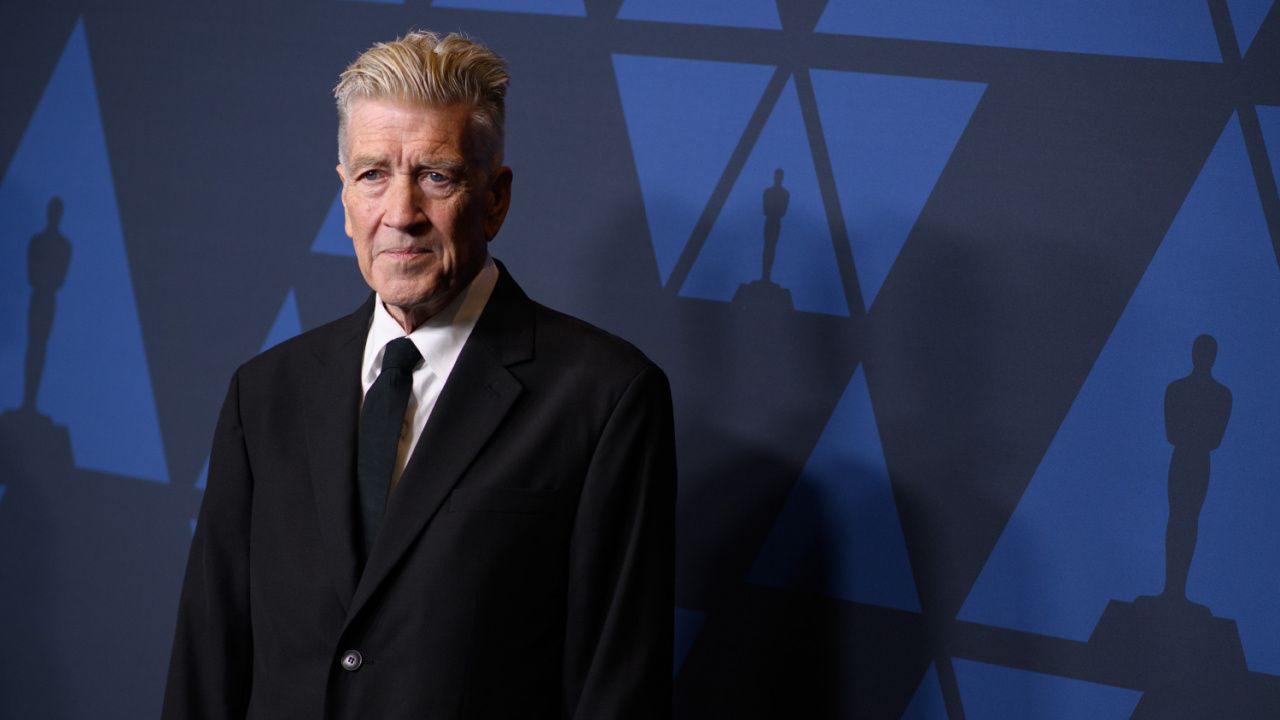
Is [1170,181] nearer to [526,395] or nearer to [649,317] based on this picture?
[649,317]

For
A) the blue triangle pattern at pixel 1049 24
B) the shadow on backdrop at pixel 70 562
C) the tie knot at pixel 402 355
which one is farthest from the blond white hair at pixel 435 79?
the shadow on backdrop at pixel 70 562

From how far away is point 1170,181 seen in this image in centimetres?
170

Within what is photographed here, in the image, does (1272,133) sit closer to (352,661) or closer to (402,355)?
(402,355)

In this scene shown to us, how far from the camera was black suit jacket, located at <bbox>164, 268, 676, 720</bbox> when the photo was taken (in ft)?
4.33

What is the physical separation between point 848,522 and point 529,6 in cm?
105

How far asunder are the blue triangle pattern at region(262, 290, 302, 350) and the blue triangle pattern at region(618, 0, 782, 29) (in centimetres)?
81

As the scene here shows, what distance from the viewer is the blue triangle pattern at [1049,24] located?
170cm

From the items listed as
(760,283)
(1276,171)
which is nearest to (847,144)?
(760,283)

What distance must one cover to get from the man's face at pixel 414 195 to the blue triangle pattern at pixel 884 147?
0.67 m

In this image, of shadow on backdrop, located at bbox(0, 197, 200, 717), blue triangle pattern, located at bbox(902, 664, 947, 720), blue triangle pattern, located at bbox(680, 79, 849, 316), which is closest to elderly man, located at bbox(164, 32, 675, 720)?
blue triangle pattern, located at bbox(680, 79, 849, 316)

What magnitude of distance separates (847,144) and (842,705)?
35.5 inches

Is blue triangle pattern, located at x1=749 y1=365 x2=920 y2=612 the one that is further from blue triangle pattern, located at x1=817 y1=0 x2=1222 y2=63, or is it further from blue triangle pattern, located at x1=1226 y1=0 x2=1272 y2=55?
blue triangle pattern, located at x1=1226 y1=0 x2=1272 y2=55

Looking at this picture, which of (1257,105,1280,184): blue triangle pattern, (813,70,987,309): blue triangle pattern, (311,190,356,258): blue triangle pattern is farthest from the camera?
(311,190,356,258): blue triangle pattern

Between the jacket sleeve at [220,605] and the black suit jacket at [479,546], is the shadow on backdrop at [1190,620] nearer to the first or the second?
the black suit jacket at [479,546]
